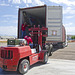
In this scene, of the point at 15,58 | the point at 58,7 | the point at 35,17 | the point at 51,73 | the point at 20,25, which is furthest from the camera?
the point at 35,17

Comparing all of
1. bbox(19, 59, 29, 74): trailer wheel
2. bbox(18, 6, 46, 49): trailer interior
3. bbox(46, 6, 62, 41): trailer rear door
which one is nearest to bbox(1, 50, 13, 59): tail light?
bbox(19, 59, 29, 74): trailer wheel

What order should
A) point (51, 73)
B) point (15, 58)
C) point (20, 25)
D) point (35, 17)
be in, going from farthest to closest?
point (35, 17) < point (20, 25) < point (51, 73) < point (15, 58)

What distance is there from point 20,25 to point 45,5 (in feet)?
8.53

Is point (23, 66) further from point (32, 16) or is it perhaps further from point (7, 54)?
point (32, 16)

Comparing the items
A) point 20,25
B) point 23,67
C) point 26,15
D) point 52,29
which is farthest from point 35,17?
point 23,67

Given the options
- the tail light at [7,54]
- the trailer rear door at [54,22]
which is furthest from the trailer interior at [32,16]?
the tail light at [7,54]

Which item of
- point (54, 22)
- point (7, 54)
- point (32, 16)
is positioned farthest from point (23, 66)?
point (32, 16)

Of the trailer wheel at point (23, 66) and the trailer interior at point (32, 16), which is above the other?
the trailer interior at point (32, 16)

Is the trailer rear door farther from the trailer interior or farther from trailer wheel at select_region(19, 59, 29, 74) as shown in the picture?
trailer wheel at select_region(19, 59, 29, 74)

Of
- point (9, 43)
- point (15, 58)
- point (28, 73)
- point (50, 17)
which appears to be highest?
point (50, 17)

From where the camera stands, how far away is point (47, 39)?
8289 mm

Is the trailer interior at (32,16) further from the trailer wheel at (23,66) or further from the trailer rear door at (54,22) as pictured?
the trailer wheel at (23,66)

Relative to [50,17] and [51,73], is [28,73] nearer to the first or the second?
[51,73]

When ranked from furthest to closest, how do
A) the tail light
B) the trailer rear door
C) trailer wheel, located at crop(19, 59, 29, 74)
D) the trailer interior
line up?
the trailer interior → the trailer rear door → trailer wheel, located at crop(19, 59, 29, 74) → the tail light
